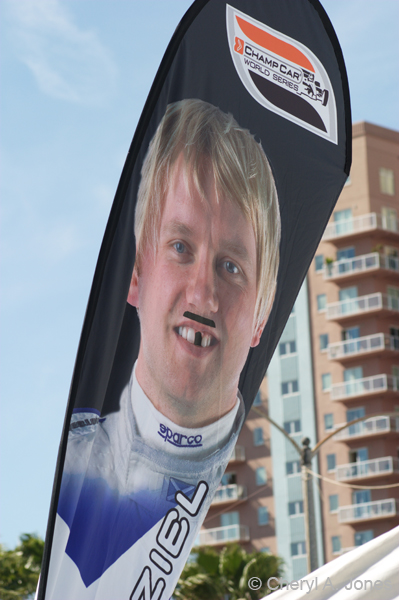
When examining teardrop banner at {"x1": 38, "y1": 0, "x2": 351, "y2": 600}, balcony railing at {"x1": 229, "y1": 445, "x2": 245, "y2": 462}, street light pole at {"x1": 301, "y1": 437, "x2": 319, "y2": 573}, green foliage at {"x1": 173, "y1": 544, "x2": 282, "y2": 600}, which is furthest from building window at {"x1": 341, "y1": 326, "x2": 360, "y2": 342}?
teardrop banner at {"x1": 38, "y1": 0, "x2": 351, "y2": 600}

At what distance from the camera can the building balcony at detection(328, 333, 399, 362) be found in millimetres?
59531

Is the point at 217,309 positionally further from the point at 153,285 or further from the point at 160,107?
the point at 160,107

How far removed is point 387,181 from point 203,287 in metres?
60.1

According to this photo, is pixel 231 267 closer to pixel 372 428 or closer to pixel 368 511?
pixel 368 511

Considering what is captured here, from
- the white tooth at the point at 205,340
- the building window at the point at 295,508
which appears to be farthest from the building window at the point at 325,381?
the white tooth at the point at 205,340

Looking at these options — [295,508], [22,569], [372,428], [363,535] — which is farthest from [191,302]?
[295,508]

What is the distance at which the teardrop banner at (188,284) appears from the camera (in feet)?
20.0

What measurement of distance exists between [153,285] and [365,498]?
53292mm

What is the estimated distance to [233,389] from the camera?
23.2ft

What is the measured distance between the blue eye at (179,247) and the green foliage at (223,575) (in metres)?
27.5

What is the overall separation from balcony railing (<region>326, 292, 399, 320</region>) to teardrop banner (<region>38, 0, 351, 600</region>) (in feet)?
177

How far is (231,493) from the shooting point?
62.6 meters

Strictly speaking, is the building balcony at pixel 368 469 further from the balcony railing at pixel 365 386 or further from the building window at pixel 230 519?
the building window at pixel 230 519

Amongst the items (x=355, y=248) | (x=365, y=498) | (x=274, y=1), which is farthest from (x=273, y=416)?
(x=274, y=1)
